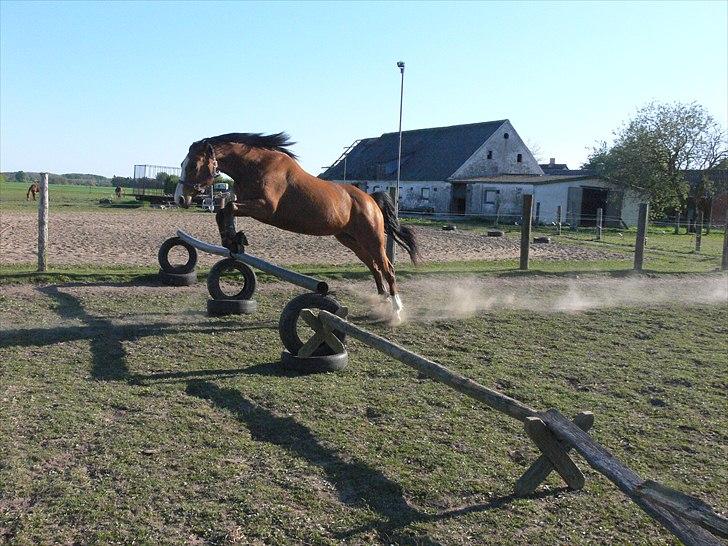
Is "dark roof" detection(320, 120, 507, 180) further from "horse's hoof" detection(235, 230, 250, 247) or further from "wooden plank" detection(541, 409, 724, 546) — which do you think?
"wooden plank" detection(541, 409, 724, 546)

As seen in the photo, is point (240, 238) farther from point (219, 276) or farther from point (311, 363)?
point (311, 363)

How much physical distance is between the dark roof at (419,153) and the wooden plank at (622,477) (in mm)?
44967

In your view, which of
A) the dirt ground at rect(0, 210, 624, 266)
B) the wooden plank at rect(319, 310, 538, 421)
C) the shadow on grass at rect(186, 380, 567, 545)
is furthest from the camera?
the dirt ground at rect(0, 210, 624, 266)

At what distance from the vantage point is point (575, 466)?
4.07 meters

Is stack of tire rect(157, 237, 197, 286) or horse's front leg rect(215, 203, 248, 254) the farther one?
stack of tire rect(157, 237, 197, 286)

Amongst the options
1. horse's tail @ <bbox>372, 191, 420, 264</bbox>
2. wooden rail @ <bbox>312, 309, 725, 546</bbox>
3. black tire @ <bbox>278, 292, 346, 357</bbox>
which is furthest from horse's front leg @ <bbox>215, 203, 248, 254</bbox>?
wooden rail @ <bbox>312, 309, 725, 546</bbox>

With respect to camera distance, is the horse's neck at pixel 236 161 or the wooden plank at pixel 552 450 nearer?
the wooden plank at pixel 552 450

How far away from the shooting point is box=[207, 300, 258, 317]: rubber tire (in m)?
9.09

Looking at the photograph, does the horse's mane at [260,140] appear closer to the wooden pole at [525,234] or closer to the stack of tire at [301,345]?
the stack of tire at [301,345]

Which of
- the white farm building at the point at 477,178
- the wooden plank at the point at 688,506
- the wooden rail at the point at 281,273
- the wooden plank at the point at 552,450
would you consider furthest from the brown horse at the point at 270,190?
the white farm building at the point at 477,178

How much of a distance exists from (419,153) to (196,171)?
48052mm

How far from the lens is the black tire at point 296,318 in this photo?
6.73 m

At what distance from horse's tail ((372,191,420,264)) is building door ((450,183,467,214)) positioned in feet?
125


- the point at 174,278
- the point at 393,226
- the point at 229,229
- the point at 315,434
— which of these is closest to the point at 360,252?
the point at 393,226
